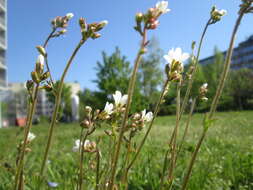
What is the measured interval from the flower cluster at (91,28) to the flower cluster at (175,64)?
0.24 m

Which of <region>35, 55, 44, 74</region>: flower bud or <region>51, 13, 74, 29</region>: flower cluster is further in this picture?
<region>51, 13, 74, 29</region>: flower cluster

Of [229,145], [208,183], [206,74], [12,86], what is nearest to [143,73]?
[206,74]

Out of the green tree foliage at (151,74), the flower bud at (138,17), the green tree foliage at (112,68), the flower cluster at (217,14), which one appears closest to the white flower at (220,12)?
the flower cluster at (217,14)

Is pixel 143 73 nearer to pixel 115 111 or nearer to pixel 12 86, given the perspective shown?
pixel 115 111

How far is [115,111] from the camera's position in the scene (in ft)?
2.85

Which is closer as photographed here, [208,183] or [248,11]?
[248,11]

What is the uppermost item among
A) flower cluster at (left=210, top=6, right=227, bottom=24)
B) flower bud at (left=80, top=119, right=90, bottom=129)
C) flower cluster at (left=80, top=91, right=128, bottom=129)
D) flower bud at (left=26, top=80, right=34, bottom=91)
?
flower cluster at (left=210, top=6, right=227, bottom=24)

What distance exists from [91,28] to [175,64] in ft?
0.99

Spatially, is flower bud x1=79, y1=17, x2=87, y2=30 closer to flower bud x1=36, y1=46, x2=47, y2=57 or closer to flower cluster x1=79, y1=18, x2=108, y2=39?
flower cluster x1=79, y1=18, x2=108, y2=39

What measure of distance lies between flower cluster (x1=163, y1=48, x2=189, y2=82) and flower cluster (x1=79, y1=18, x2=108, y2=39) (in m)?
0.24

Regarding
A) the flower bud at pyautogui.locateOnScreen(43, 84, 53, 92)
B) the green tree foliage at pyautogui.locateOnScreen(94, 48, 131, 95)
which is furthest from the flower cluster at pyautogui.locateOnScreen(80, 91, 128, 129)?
the green tree foliage at pyautogui.locateOnScreen(94, 48, 131, 95)

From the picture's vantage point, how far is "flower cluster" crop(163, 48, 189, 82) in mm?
750

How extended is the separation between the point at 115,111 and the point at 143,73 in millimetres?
28824

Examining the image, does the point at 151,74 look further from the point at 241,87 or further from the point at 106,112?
the point at 106,112
